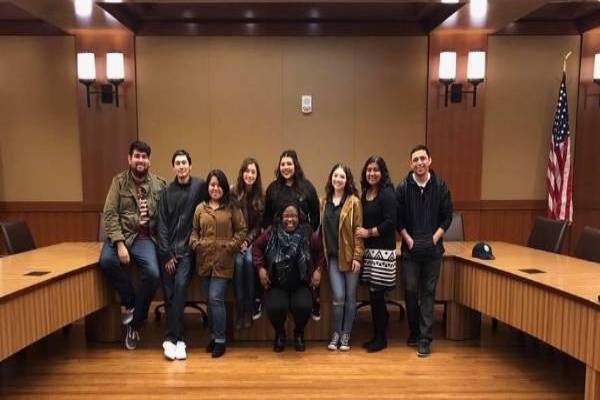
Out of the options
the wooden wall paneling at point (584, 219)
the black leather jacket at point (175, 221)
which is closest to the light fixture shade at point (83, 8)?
the black leather jacket at point (175, 221)

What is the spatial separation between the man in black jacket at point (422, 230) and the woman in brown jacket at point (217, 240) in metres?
1.19

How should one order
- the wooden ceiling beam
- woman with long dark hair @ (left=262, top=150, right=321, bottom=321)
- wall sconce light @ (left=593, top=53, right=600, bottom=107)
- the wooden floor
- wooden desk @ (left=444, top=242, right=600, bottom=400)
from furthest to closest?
wall sconce light @ (left=593, top=53, right=600, bottom=107), the wooden ceiling beam, woman with long dark hair @ (left=262, top=150, right=321, bottom=321), the wooden floor, wooden desk @ (left=444, top=242, right=600, bottom=400)

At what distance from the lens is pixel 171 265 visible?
11.1 ft

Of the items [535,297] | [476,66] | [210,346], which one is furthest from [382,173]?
[476,66]

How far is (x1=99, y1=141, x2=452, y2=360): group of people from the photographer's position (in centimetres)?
335

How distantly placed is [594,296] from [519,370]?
955 millimetres

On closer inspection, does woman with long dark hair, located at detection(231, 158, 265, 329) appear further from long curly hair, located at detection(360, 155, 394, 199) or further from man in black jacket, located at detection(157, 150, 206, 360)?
long curly hair, located at detection(360, 155, 394, 199)

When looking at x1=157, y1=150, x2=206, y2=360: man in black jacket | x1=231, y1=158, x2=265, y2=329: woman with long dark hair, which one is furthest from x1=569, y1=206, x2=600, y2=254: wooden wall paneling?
x1=157, y1=150, x2=206, y2=360: man in black jacket

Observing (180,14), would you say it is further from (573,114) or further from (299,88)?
(573,114)

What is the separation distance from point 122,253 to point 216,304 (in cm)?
77

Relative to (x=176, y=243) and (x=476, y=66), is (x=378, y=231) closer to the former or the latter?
(x=176, y=243)

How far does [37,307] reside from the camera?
2861 mm

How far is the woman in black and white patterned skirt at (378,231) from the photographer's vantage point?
3.35 m

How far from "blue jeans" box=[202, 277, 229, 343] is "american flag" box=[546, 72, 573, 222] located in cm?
378
